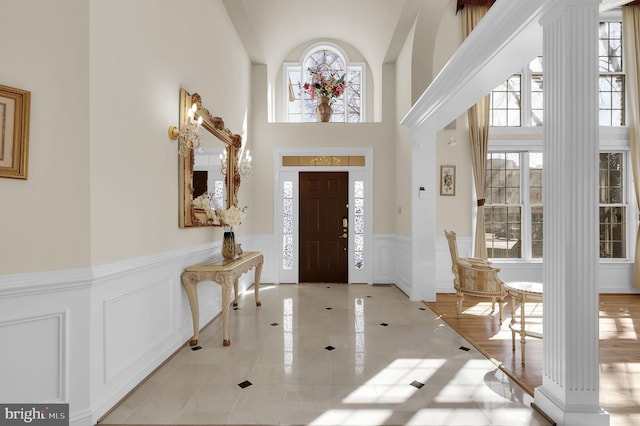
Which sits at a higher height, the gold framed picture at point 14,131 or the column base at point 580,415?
the gold framed picture at point 14,131

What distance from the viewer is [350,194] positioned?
636 cm

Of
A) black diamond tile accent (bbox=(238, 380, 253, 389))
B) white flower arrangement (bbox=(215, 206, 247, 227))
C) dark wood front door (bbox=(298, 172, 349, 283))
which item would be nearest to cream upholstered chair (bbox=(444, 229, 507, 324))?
dark wood front door (bbox=(298, 172, 349, 283))

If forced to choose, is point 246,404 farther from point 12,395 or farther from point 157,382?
point 12,395

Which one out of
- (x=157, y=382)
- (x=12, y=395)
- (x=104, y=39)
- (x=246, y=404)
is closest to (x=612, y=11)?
(x=104, y=39)

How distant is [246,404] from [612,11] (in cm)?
816

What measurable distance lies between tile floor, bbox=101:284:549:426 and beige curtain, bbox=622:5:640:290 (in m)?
4.43

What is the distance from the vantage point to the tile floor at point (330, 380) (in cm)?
219

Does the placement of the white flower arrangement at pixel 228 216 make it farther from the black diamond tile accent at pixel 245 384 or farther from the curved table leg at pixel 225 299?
the black diamond tile accent at pixel 245 384

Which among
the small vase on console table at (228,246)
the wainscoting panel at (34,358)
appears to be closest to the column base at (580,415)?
the wainscoting panel at (34,358)

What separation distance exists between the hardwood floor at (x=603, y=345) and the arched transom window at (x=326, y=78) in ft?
13.6

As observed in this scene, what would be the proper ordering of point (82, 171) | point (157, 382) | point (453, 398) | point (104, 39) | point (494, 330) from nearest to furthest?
point (82, 171) → point (104, 39) → point (453, 398) → point (157, 382) → point (494, 330)

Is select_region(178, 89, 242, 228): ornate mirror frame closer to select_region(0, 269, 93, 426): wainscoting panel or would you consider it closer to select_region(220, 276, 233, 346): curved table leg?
select_region(220, 276, 233, 346): curved table leg

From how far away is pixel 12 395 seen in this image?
189 centimetres

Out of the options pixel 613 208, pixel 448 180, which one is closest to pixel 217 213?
pixel 448 180
